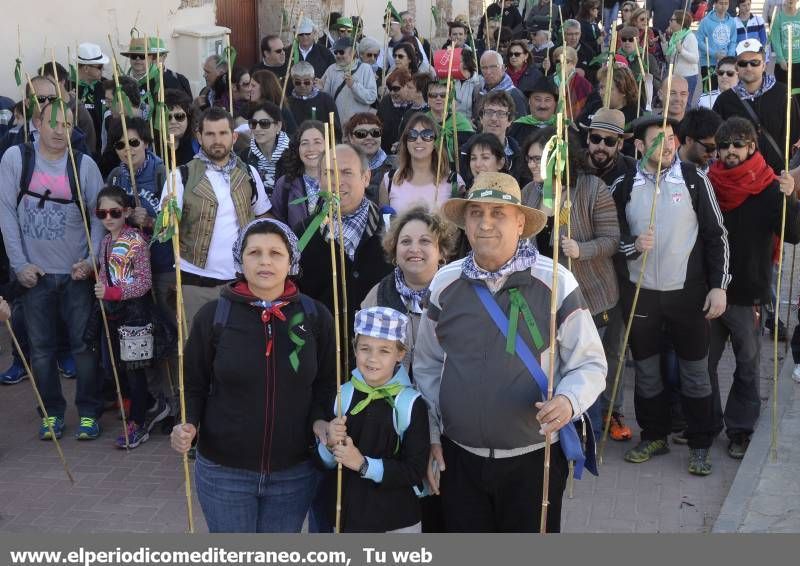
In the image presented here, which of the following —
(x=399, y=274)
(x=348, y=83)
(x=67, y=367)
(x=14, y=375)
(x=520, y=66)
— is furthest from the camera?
(x=520, y=66)

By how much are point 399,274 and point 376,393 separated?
92 cm

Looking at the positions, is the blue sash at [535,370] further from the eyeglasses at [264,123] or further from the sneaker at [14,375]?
the sneaker at [14,375]

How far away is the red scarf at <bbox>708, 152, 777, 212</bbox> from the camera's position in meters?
6.54

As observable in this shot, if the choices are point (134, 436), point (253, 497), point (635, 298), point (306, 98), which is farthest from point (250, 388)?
point (306, 98)

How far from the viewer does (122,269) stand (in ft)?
22.4

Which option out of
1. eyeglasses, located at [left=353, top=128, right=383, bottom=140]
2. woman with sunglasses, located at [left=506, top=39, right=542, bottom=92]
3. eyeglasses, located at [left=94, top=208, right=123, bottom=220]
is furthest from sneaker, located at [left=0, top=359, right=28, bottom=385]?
woman with sunglasses, located at [left=506, top=39, right=542, bottom=92]

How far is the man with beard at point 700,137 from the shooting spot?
23.5ft

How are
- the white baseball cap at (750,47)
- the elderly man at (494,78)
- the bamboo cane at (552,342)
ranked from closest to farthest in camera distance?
the bamboo cane at (552,342) → the white baseball cap at (750,47) → the elderly man at (494,78)

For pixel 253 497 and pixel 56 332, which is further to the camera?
pixel 56 332

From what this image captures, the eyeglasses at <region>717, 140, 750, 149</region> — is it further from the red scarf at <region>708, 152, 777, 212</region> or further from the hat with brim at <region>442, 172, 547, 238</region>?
the hat with brim at <region>442, 172, 547, 238</region>

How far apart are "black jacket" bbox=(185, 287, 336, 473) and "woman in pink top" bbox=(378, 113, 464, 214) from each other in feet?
8.54

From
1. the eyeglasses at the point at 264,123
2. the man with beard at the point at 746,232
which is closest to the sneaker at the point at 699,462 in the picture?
the man with beard at the point at 746,232

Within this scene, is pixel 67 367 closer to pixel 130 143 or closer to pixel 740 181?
pixel 130 143

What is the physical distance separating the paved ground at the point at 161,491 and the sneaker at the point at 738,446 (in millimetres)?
59
